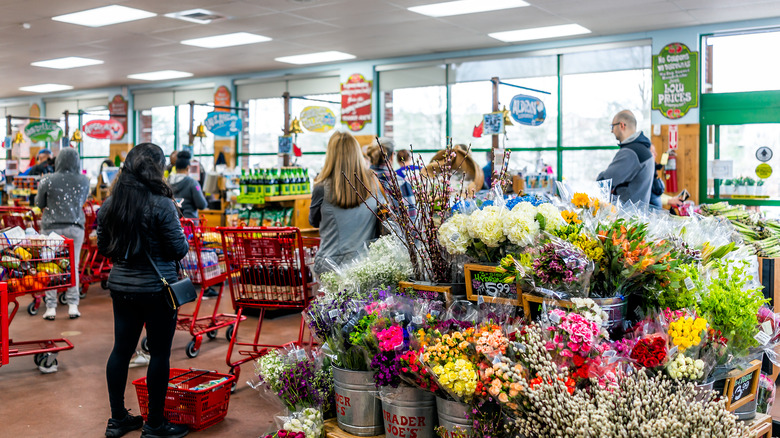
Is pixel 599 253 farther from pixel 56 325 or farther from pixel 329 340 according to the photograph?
pixel 56 325

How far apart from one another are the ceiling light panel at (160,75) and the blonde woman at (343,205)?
9.24 metres

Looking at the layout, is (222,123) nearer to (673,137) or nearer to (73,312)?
(73,312)

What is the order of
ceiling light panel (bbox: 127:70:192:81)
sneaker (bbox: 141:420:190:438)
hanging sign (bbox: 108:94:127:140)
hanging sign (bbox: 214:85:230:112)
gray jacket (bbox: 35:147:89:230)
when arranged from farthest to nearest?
hanging sign (bbox: 108:94:127:140) < hanging sign (bbox: 214:85:230:112) < ceiling light panel (bbox: 127:70:192:81) < gray jacket (bbox: 35:147:89:230) < sneaker (bbox: 141:420:190:438)

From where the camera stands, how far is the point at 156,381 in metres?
3.50

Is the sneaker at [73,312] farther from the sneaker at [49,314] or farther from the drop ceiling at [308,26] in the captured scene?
the drop ceiling at [308,26]

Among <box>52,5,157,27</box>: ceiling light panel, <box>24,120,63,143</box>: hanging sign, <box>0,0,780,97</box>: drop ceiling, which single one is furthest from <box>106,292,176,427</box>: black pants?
<box>24,120,63,143</box>: hanging sign

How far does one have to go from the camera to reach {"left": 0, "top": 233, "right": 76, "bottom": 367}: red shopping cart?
461 cm

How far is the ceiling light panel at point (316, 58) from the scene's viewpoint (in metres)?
10.6

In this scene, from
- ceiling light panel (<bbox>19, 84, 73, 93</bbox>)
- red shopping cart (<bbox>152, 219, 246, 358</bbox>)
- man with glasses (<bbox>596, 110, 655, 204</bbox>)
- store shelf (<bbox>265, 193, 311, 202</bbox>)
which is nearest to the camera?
red shopping cart (<bbox>152, 219, 246, 358</bbox>)

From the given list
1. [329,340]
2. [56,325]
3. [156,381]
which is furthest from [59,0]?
[329,340]

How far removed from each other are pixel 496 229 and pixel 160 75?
11.7 m

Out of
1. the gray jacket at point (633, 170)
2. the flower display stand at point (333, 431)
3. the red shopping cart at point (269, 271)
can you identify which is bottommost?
the flower display stand at point (333, 431)

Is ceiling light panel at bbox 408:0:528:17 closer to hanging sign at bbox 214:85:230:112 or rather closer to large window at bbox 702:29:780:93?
large window at bbox 702:29:780:93

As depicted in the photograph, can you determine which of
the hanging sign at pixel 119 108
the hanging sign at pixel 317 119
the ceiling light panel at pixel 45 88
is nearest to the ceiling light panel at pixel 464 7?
the hanging sign at pixel 317 119
